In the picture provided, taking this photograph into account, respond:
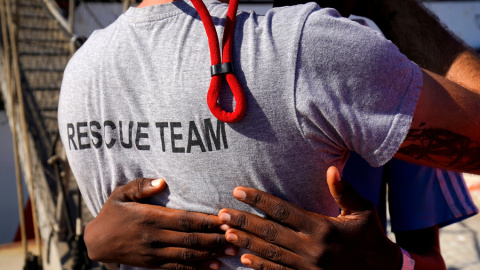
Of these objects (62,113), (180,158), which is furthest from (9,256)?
(180,158)

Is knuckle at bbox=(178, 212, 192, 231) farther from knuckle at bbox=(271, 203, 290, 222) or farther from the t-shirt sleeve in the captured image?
the t-shirt sleeve

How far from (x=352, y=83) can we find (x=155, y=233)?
55cm

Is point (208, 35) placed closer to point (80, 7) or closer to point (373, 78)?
point (373, 78)

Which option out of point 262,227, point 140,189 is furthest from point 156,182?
point 262,227

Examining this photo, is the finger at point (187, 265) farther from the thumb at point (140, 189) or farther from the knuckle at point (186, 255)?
the thumb at point (140, 189)

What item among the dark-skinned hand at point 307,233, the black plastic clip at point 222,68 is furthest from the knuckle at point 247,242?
the black plastic clip at point 222,68

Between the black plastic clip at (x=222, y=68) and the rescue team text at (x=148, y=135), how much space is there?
0.10m

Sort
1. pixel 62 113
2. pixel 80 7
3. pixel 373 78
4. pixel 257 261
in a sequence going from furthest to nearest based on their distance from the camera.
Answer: pixel 80 7, pixel 62 113, pixel 257 261, pixel 373 78

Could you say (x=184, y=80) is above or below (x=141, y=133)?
above

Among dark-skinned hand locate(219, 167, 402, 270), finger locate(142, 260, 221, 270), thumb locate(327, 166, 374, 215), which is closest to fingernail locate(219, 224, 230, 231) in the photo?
dark-skinned hand locate(219, 167, 402, 270)

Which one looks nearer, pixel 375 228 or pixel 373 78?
pixel 373 78

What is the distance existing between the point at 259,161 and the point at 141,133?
0.92 feet

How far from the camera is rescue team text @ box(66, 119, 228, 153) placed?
0.83 meters

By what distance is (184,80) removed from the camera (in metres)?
0.82
